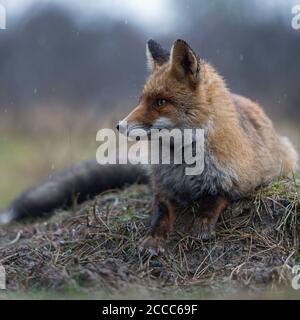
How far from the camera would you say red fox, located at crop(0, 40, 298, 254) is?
22.6 feet

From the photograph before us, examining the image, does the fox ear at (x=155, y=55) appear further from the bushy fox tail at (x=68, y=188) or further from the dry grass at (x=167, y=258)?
the bushy fox tail at (x=68, y=188)

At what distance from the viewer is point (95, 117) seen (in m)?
16.5

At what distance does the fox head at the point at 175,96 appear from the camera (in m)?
6.77

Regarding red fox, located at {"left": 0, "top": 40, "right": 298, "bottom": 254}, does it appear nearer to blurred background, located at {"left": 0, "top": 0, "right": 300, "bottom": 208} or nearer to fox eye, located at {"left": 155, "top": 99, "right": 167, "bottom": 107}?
fox eye, located at {"left": 155, "top": 99, "right": 167, "bottom": 107}

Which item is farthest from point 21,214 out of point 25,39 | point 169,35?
point 25,39

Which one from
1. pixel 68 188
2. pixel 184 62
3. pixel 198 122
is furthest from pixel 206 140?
pixel 68 188

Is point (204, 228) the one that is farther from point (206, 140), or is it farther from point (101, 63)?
point (101, 63)

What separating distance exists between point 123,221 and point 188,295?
6.43ft

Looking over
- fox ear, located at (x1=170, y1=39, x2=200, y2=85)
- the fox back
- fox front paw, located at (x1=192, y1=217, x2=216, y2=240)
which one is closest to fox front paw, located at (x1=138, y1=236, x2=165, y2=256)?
fox front paw, located at (x1=192, y1=217, x2=216, y2=240)

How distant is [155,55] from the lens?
25.0 feet

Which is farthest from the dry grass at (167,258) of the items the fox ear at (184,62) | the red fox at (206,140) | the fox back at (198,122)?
the fox ear at (184,62)

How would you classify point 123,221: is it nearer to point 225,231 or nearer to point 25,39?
point 225,231

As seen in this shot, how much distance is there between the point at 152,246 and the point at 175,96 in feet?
5.12

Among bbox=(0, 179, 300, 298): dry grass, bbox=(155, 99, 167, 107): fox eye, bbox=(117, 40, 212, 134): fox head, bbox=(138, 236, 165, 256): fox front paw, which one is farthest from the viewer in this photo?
bbox=(138, 236, 165, 256): fox front paw
